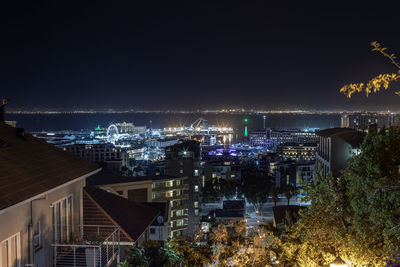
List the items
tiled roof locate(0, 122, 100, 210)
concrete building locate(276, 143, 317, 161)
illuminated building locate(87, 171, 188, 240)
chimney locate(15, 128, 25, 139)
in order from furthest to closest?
concrete building locate(276, 143, 317, 161)
illuminated building locate(87, 171, 188, 240)
chimney locate(15, 128, 25, 139)
tiled roof locate(0, 122, 100, 210)

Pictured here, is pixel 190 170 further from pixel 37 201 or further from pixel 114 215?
pixel 37 201

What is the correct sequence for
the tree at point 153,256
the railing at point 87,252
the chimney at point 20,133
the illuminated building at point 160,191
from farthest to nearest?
1. the illuminated building at point 160,191
2. the tree at point 153,256
3. the chimney at point 20,133
4. the railing at point 87,252

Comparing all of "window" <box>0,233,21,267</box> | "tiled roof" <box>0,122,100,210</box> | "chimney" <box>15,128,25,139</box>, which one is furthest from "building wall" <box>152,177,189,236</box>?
"window" <box>0,233,21,267</box>

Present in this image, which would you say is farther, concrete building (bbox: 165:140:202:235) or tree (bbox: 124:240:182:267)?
concrete building (bbox: 165:140:202:235)

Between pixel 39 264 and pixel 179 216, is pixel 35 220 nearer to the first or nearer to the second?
pixel 39 264

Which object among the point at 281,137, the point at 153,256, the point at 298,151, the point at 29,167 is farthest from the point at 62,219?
the point at 281,137

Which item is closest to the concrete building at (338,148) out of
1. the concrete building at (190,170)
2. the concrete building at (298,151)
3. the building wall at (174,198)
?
the building wall at (174,198)

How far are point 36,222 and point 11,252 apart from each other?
735mm

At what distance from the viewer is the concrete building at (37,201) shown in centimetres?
516

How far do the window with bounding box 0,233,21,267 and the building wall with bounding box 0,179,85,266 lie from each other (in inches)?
2.3

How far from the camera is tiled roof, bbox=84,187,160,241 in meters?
8.02

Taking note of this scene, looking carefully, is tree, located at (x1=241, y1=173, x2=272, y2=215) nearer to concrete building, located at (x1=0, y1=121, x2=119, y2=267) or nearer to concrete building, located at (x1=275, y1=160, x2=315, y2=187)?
concrete building, located at (x1=275, y1=160, x2=315, y2=187)

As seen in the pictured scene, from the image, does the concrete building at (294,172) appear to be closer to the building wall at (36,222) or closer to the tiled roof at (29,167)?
the tiled roof at (29,167)

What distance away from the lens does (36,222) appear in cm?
600
